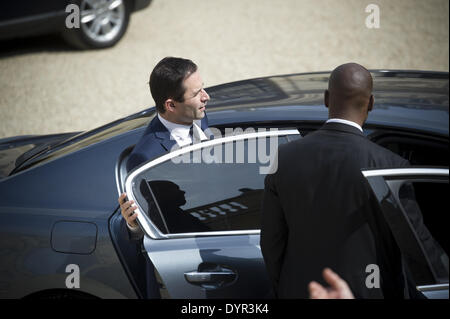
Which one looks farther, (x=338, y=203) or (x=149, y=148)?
(x=149, y=148)

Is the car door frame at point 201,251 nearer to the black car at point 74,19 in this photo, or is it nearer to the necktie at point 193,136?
the necktie at point 193,136

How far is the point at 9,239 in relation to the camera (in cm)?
267

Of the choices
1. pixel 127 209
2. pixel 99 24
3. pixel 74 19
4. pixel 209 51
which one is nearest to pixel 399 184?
pixel 127 209

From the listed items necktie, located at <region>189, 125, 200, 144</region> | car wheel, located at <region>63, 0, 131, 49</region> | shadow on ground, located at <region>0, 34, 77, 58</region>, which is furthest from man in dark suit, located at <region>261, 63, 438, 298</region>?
shadow on ground, located at <region>0, 34, 77, 58</region>

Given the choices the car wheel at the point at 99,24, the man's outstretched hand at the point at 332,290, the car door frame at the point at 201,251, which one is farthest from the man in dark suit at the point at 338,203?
the car wheel at the point at 99,24

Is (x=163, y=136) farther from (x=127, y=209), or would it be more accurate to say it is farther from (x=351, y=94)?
(x=351, y=94)

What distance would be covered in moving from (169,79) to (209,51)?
4806 millimetres

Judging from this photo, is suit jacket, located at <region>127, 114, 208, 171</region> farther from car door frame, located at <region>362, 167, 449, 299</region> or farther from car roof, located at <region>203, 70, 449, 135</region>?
car door frame, located at <region>362, 167, 449, 299</region>

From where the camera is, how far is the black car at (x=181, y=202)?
7.85ft

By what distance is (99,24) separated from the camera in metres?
7.27

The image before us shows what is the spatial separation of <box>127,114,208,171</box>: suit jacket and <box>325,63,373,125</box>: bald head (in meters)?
0.75

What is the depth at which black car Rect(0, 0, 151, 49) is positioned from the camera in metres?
6.64

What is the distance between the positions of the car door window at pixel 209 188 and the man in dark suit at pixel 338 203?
0.42 m
